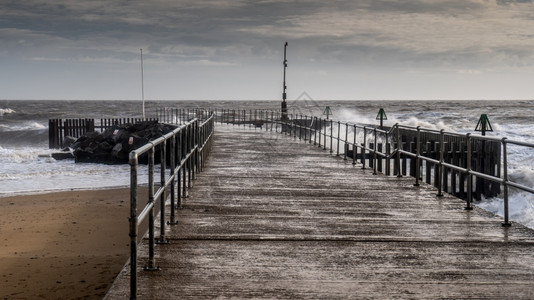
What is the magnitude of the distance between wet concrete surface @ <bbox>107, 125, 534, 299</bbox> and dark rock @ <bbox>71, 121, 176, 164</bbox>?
17.1 metres

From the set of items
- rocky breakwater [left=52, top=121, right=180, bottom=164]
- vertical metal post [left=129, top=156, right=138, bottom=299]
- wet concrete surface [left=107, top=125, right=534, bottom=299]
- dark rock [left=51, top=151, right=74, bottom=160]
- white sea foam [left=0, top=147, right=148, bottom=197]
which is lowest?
white sea foam [left=0, top=147, right=148, bottom=197]

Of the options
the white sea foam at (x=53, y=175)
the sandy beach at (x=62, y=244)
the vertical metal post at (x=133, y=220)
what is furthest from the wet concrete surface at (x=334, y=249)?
the white sea foam at (x=53, y=175)

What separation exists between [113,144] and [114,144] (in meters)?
0.15

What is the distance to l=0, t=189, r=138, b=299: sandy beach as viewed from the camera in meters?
8.28

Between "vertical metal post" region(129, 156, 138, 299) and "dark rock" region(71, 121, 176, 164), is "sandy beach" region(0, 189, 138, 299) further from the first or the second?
"dark rock" region(71, 121, 176, 164)

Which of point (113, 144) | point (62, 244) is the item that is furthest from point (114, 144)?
point (62, 244)

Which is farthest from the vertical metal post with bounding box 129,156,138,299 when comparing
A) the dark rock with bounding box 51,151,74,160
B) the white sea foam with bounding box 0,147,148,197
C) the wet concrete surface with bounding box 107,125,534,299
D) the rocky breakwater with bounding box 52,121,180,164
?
the dark rock with bounding box 51,151,74,160

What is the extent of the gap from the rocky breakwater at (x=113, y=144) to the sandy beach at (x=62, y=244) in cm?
1028

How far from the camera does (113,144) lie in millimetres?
29500

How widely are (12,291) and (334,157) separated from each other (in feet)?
36.4

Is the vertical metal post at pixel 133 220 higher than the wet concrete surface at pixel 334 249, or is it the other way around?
the vertical metal post at pixel 133 220

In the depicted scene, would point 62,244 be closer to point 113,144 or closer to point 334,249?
point 334,249

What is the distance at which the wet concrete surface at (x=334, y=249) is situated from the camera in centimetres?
493

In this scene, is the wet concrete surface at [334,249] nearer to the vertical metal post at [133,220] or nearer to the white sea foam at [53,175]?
the vertical metal post at [133,220]
